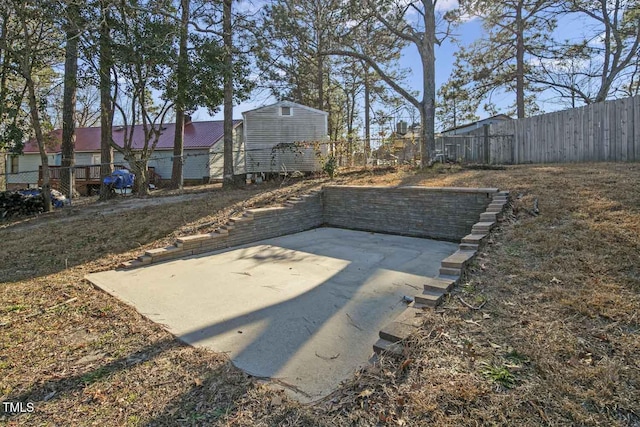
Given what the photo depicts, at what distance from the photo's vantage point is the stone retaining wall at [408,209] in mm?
6766

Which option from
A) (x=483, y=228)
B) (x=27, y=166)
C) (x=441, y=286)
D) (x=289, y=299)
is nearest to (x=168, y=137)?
(x=27, y=166)

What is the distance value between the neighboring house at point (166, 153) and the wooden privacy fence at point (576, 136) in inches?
457

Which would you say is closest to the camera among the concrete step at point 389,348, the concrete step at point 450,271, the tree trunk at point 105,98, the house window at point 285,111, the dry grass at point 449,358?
the dry grass at point 449,358

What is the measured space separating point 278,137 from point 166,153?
31.0 ft

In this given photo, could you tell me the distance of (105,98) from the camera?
1179 centimetres

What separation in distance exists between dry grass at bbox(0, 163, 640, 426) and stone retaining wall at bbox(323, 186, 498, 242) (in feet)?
7.12

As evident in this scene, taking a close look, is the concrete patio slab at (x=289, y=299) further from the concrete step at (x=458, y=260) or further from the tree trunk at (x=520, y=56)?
the tree trunk at (x=520, y=56)

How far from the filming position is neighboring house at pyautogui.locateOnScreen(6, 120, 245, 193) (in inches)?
778

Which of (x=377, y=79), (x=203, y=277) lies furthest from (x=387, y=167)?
(x=377, y=79)

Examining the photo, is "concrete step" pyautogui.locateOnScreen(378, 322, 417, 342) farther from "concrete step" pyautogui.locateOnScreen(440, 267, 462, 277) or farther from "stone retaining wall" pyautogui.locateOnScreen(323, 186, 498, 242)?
"stone retaining wall" pyautogui.locateOnScreen(323, 186, 498, 242)

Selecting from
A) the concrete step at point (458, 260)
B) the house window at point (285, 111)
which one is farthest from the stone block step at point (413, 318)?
the house window at point (285, 111)

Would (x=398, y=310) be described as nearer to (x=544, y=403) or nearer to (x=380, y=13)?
(x=544, y=403)

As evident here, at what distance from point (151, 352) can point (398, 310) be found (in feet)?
7.23

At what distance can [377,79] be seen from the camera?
857 inches
